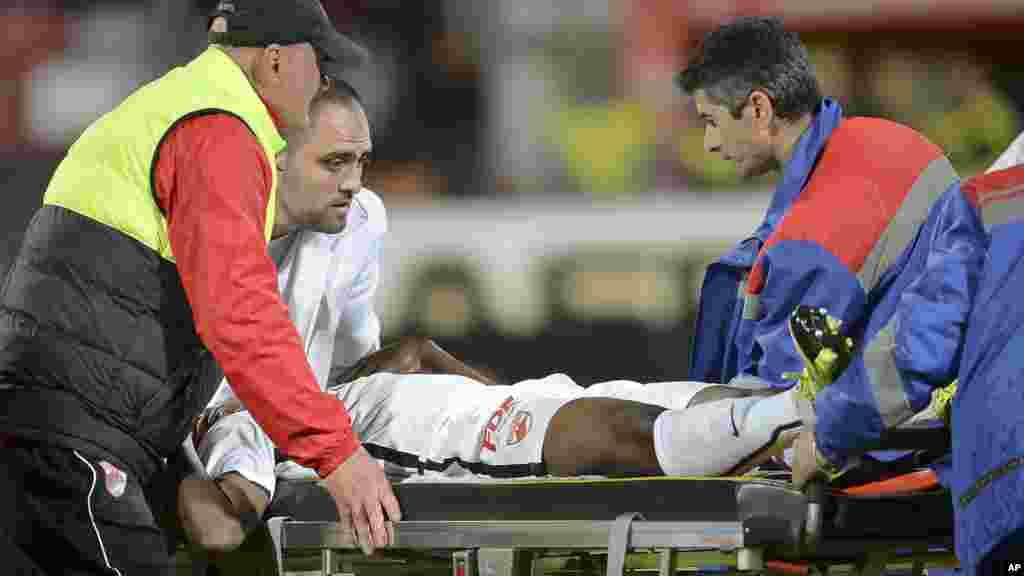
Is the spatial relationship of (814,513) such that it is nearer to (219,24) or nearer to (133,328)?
(133,328)

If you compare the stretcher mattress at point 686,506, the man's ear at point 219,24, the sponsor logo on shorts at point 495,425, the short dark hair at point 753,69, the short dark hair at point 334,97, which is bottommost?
the sponsor logo on shorts at point 495,425

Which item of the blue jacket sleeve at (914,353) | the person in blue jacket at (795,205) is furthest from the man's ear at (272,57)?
the person in blue jacket at (795,205)

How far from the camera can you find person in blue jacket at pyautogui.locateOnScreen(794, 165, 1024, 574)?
2059 mm

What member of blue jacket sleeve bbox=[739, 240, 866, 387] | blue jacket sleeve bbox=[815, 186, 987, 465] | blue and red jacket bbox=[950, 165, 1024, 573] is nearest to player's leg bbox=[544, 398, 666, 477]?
blue jacket sleeve bbox=[739, 240, 866, 387]

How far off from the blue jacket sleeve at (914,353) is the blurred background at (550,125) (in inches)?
136

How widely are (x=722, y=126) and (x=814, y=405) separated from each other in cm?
126

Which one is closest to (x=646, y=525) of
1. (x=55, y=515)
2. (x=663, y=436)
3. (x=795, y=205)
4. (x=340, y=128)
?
(x=663, y=436)

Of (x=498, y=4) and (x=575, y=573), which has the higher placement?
(x=498, y=4)

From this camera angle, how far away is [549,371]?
19.2 feet

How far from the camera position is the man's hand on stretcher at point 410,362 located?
11.6 feet

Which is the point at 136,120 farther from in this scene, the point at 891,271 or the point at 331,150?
the point at 891,271

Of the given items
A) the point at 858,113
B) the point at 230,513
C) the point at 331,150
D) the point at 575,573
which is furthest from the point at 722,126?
the point at 858,113

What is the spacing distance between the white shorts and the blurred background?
2.56 m

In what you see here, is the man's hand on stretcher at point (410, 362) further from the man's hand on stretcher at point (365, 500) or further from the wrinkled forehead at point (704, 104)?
the man's hand on stretcher at point (365, 500)
